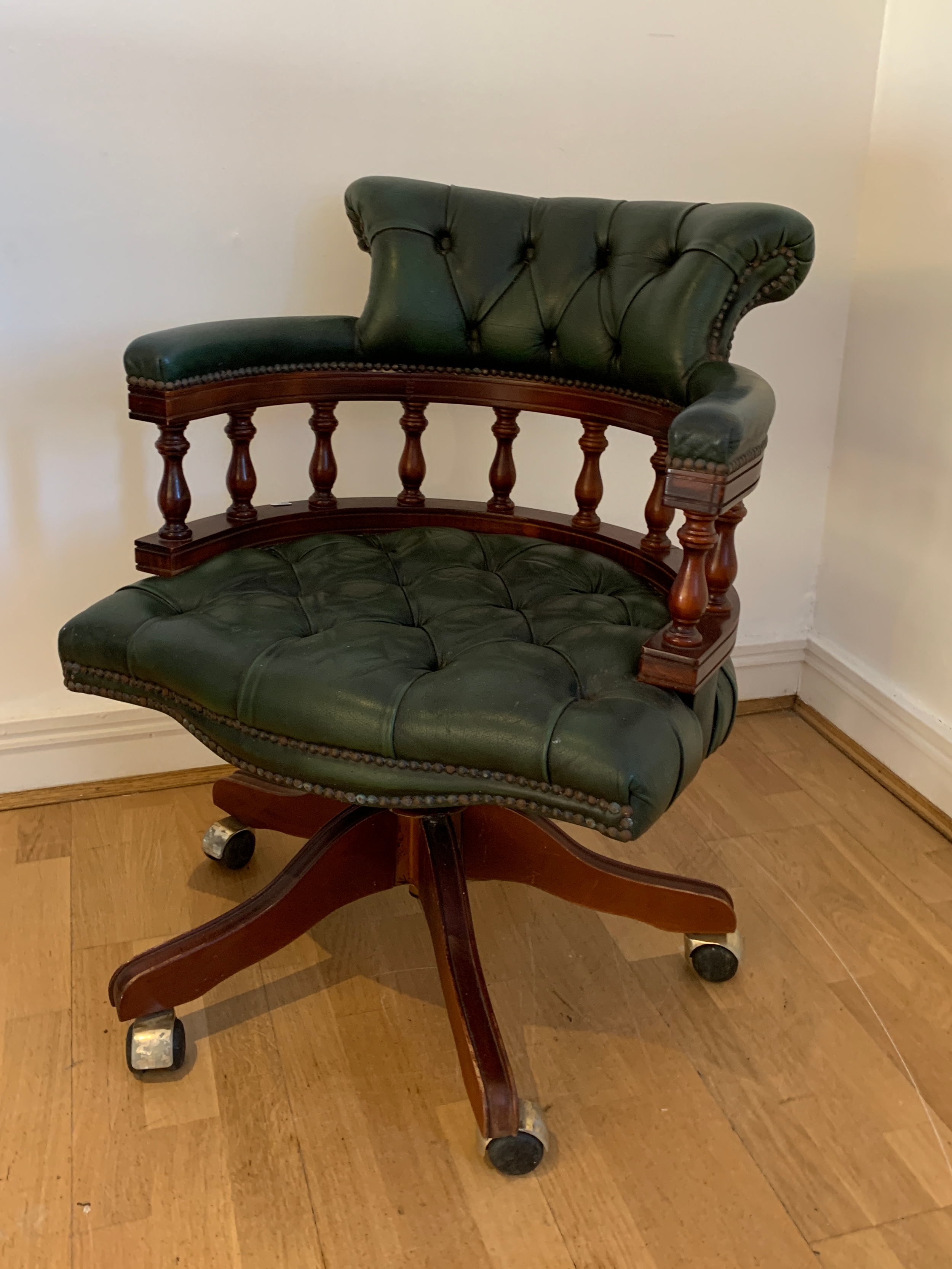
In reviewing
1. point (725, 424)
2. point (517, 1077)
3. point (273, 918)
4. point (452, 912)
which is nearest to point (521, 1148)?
point (517, 1077)

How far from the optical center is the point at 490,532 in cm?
143

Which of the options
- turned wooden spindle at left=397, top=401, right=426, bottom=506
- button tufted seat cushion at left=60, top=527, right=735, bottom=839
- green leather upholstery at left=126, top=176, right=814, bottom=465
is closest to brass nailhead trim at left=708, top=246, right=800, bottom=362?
green leather upholstery at left=126, top=176, right=814, bottom=465

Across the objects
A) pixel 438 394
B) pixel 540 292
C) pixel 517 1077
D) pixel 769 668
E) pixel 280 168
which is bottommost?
pixel 517 1077

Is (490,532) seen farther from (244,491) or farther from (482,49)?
(482,49)

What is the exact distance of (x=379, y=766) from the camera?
99 cm

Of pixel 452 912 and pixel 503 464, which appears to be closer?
pixel 452 912

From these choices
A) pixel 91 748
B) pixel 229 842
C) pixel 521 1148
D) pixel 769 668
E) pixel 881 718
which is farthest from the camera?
pixel 769 668

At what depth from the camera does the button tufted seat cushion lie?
3.09 ft

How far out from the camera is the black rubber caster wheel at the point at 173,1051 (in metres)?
1.20

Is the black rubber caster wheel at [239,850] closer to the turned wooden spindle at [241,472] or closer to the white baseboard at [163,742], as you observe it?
the white baseboard at [163,742]

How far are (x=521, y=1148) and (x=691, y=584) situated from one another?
0.58 metres

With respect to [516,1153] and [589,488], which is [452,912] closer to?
[516,1153]

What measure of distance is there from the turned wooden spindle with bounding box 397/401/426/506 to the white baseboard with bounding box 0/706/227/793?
0.53 metres

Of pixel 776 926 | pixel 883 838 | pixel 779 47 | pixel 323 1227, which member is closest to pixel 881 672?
pixel 883 838
